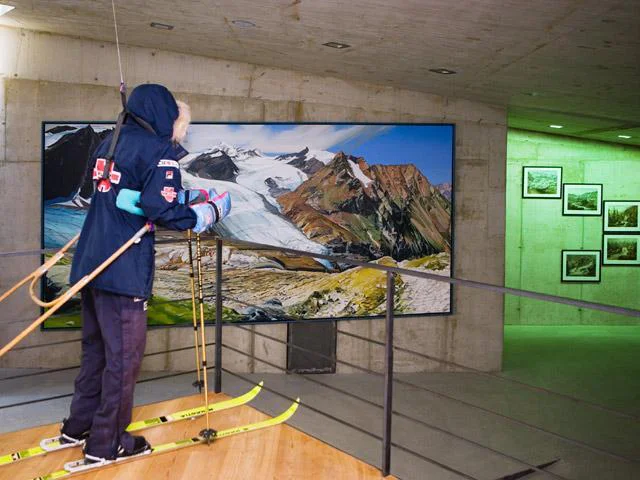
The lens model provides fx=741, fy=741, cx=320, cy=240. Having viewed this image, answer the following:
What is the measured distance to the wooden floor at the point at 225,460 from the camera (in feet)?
9.21

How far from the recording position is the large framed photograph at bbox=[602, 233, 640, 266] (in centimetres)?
1122

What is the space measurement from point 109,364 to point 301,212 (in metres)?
4.72

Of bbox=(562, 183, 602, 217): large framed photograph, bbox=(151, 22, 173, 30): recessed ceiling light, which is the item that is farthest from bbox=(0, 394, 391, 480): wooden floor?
bbox=(562, 183, 602, 217): large framed photograph

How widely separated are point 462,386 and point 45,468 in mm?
5295

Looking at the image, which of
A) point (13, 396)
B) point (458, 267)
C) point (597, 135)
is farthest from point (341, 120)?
point (597, 135)

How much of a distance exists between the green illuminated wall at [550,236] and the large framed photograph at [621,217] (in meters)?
0.11

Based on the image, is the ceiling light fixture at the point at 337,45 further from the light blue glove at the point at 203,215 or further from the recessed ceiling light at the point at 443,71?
the light blue glove at the point at 203,215

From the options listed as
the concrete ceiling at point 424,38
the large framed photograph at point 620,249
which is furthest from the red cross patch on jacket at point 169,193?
the large framed photograph at point 620,249

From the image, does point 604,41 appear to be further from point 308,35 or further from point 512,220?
point 512,220

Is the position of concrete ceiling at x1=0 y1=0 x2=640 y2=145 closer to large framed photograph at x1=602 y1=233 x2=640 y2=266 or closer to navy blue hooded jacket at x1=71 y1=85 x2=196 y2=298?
navy blue hooded jacket at x1=71 y1=85 x2=196 y2=298

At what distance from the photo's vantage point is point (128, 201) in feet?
8.87

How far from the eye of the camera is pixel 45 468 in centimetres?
282

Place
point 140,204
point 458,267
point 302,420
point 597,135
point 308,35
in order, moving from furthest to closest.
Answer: point 597,135 < point 458,267 < point 302,420 < point 308,35 < point 140,204

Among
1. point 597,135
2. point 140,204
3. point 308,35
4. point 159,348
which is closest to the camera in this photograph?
point 140,204
